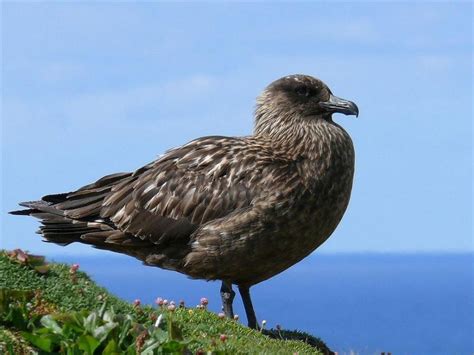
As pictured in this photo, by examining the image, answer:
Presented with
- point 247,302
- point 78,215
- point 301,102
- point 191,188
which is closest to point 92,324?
point 247,302

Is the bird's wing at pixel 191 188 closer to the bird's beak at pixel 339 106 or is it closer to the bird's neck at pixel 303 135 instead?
the bird's neck at pixel 303 135

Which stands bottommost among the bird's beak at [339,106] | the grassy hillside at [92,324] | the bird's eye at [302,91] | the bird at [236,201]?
the grassy hillside at [92,324]

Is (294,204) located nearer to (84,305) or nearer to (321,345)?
(321,345)

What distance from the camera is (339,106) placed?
46.0 ft

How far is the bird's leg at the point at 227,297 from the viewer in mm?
12758

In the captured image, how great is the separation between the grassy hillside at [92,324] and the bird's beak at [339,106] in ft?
8.66

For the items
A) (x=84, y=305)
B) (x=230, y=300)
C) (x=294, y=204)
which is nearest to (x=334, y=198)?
(x=294, y=204)

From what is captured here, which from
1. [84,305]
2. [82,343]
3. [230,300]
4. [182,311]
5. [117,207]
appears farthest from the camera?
[117,207]

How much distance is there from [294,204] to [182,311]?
5.29 ft

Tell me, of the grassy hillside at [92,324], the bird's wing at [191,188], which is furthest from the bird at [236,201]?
the grassy hillside at [92,324]

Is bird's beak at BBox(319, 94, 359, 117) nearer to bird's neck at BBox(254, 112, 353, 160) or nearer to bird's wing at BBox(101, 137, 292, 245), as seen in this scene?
bird's neck at BBox(254, 112, 353, 160)

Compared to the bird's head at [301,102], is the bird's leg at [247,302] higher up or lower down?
lower down

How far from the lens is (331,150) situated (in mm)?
13500

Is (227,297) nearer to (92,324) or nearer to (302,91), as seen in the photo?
(302,91)
